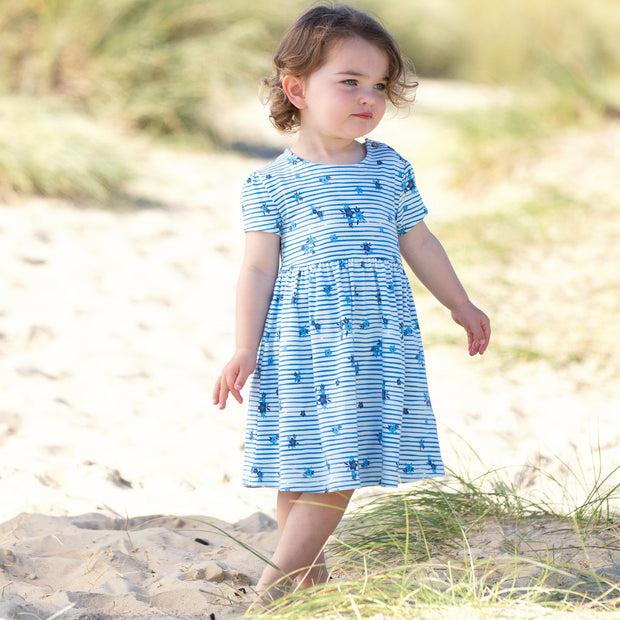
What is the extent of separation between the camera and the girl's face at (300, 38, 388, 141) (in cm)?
189

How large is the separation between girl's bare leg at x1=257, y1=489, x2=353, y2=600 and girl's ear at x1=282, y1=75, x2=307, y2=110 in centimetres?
84

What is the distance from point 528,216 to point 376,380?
4579mm

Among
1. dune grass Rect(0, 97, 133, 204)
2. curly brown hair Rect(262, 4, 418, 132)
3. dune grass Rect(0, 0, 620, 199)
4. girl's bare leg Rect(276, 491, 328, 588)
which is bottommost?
girl's bare leg Rect(276, 491, 328, 588)

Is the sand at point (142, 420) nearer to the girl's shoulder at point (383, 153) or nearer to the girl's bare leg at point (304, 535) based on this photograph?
the girl's bare leg at point (304, 535)

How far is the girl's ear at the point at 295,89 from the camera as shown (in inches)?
77.7

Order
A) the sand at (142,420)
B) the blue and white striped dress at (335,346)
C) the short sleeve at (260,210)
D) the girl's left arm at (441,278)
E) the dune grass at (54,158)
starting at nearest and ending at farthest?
the blue and white striped dress at (335,346) < the short sleeve at (260,210) < the girl's left arm at (441,278) < the sand at (142,420) < the dune grass at (54,158)

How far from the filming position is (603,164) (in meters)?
6.87

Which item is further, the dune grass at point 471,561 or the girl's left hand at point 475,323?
the girl's left hand at point 475,323

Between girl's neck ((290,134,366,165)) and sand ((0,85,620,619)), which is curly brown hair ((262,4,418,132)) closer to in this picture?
girl's neck ((290,134,366,165))

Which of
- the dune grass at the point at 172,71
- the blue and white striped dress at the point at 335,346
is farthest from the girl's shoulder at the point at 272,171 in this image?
the dune grass at the point at 172,71

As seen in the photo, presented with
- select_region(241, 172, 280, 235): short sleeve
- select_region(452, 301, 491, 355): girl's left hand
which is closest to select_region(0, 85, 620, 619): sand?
select_region(452, 301, 491, 355): girl's left hand

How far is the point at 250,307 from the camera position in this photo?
1.91 meters

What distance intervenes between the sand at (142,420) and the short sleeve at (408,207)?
2.54 ft

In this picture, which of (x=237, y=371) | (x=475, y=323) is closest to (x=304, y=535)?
(x=237, y=371)
